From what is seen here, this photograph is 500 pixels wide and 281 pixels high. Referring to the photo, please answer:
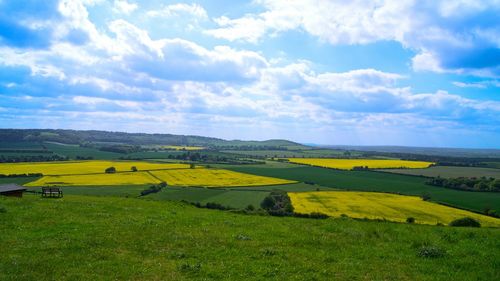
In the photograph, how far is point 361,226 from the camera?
20.8m

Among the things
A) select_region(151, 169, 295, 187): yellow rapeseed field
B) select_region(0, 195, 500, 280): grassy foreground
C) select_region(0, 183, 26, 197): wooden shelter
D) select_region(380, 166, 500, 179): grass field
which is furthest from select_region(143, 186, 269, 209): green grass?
select_region(380, 166, 500, 179): grass field

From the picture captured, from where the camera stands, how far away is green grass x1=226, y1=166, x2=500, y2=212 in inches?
2756

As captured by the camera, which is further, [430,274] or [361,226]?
[361,226]

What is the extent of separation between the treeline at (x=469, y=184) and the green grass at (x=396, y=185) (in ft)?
13.8

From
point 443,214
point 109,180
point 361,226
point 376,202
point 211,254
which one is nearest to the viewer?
point 211,254

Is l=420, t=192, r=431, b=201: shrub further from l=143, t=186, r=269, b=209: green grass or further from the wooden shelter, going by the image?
the wooden shelter

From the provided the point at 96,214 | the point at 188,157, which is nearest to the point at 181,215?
the point at 96,214

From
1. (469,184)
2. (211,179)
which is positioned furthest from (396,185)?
(211,179)

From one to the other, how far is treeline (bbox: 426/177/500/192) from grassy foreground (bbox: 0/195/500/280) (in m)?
81.8

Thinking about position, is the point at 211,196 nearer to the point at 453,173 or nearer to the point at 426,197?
the point at 426,197

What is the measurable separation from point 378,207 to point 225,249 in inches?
2047

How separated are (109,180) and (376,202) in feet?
196

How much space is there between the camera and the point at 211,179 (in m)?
99.4

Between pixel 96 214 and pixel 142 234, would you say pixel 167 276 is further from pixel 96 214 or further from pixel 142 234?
pixel 96 214
